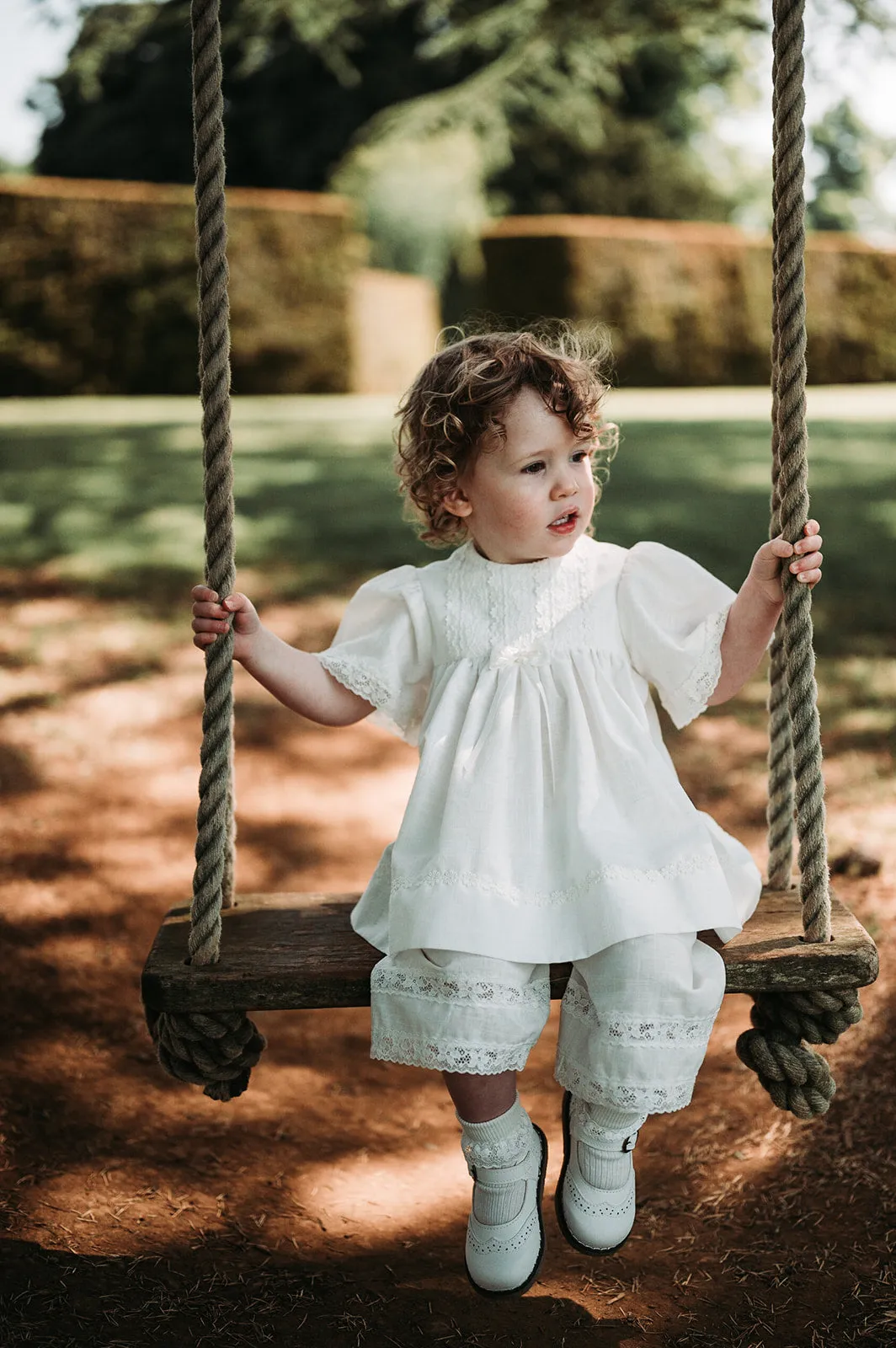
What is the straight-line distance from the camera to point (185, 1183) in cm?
248

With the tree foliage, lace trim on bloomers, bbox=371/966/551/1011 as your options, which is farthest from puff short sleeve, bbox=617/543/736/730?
the tree foliage

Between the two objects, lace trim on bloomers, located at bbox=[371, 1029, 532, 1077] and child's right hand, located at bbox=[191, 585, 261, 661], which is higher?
child's right hand, located at bbox=[191, 585, 261, 661]

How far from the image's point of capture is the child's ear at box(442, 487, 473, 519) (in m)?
2.24

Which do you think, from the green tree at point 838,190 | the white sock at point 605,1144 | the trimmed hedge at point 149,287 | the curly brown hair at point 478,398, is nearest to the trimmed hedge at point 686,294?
the trimmed hedge at point 149,287

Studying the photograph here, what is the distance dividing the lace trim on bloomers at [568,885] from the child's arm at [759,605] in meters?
0.31

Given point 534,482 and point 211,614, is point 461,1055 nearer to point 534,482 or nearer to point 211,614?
point 211,614

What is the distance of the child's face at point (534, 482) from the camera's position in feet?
7.02

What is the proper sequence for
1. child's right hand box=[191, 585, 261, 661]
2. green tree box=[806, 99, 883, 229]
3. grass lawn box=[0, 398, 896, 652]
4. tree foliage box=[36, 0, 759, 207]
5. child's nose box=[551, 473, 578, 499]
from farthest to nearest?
green tree box=[806, 99, 883, 229], tree foliage box=[36, 0, 759, 207], grass lawn box=[0, 398, 896, 652], child's nose box=[551, 473, 578, 499], child's right hand box=[191, 585, 261, 661]

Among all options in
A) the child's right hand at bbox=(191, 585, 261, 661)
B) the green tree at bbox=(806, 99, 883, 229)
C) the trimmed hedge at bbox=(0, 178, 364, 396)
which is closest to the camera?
the child's right hand at bbox=(191, 585, 261, 661)

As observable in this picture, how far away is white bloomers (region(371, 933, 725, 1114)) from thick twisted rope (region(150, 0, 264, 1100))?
30cm

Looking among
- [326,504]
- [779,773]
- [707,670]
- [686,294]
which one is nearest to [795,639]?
[707,670]

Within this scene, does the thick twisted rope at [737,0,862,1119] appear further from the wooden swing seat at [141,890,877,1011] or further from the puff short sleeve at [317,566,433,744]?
the puff short sleeve at [317,566,433,744]

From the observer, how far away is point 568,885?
1.97m

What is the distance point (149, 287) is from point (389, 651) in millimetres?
9893
